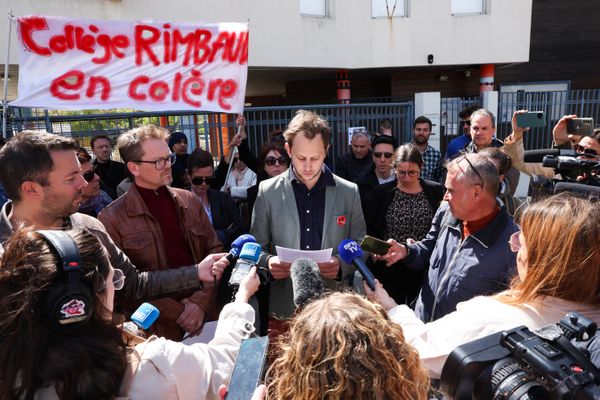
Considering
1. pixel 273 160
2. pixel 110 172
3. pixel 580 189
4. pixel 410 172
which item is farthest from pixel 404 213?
pixel 110 172

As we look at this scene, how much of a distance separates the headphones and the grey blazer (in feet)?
5.09

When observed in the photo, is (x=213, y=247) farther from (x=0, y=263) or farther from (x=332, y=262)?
(x=0, y=263)

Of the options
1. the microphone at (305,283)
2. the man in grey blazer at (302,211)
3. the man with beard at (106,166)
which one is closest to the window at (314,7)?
the man with beard at (106,166)

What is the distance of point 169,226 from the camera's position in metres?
2.64

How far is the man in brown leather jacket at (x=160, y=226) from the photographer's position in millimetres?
2492

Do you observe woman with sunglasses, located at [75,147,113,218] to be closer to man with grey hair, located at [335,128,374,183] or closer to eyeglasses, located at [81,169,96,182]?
eyeglasses, located at [81,169,96,182]

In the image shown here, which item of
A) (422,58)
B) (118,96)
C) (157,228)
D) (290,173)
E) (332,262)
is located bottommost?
(332,262)

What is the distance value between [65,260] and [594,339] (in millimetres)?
1394

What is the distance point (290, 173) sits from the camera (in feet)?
9.23

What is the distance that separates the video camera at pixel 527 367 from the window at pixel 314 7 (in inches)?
409

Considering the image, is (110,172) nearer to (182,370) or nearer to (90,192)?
(90,192)

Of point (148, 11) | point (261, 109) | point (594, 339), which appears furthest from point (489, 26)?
point (594, 339)

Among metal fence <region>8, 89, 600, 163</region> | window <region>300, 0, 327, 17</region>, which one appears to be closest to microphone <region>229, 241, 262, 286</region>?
metal fence <region>8, 89, 600, 163</region>

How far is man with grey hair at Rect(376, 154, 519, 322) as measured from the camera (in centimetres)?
215
